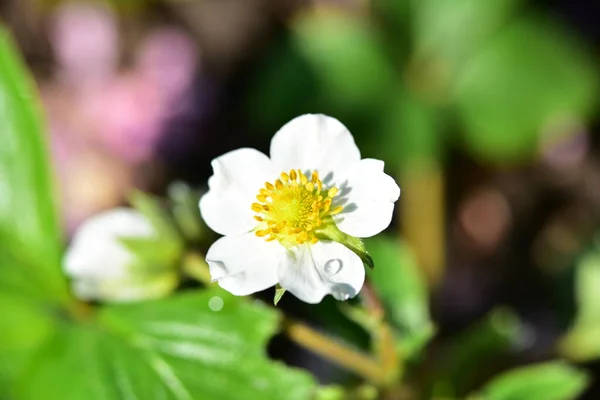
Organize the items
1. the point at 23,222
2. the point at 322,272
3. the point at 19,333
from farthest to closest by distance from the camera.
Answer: the point at 23,222 → the point at 19,333 → the point at 322,272

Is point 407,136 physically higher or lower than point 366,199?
higher

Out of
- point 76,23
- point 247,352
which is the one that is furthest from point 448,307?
point 76,23

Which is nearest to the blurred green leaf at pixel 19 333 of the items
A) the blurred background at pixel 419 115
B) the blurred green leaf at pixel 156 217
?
the blurred green leaf at pixel 156 217

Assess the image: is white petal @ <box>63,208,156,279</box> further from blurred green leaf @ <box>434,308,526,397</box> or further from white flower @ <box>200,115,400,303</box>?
blurred green leaf @ <box>434,308,526,397</box>

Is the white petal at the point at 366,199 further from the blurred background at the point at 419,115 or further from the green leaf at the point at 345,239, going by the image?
the blurred background at the point at 419,115

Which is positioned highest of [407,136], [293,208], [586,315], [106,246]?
[407,136]

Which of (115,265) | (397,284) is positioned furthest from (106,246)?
(397,284)

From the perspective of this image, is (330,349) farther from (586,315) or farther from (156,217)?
(586,315)
